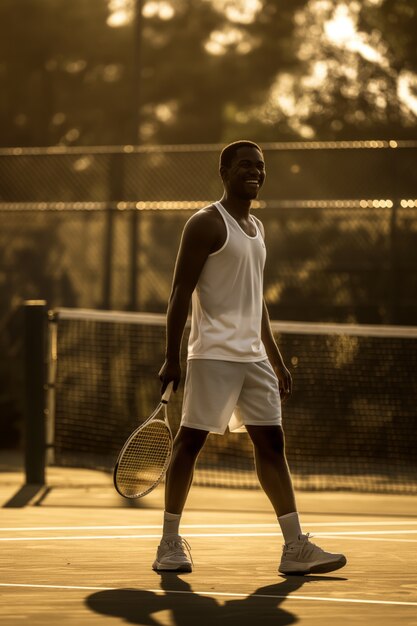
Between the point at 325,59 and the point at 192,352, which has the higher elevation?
the point at 325,59

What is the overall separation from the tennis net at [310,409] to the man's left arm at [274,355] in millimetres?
5485

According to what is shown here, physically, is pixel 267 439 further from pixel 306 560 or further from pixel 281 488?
pixel 306 560

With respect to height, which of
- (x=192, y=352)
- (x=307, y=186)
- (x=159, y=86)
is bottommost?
(x=192, y=352)

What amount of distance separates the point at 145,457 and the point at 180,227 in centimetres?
940

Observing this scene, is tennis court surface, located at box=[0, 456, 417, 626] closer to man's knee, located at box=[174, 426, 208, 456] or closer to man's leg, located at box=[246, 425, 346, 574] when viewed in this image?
man's leg, located at box=[246, 425, 346, 574]

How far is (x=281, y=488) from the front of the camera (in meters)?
8.27

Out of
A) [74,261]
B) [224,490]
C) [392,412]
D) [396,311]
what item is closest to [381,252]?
[396,311]

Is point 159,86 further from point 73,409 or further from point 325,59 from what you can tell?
point 73,409

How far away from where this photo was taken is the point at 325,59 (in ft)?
92.5

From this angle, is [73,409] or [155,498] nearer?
[155,498]

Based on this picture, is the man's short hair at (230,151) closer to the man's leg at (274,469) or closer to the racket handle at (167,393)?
the racket handle at (167,393)

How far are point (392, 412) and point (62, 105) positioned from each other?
847 inches

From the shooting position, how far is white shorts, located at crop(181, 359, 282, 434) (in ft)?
26.9

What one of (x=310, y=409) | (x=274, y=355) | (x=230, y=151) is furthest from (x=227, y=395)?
(x=310, y=409)
